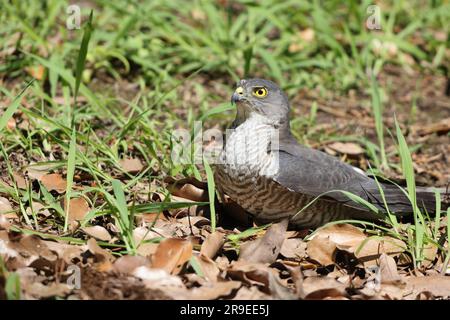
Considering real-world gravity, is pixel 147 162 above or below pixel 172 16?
below

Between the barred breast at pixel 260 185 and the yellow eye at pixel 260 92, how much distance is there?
24 cm

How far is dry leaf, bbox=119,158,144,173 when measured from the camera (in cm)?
544

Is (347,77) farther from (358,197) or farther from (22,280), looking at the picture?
(22,280)

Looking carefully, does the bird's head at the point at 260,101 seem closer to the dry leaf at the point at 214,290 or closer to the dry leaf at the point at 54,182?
the dry leaf at the point at 54,182

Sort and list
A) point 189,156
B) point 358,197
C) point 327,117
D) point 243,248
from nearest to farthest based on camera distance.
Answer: point 243,248 → point 358,197 → point 189,156 → point 327,117

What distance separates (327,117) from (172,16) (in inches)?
69.6

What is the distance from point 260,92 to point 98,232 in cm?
161

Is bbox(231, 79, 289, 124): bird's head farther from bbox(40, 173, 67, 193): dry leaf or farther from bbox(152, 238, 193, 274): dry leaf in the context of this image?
bbox(152, 238, 193, 274): dry leaf

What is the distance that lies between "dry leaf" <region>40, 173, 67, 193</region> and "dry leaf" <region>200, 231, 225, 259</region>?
1082 millimetres

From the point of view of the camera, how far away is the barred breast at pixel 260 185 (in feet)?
16.3

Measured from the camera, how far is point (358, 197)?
15.9 ft

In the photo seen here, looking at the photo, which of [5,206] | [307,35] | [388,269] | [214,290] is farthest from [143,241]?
[307,35]
